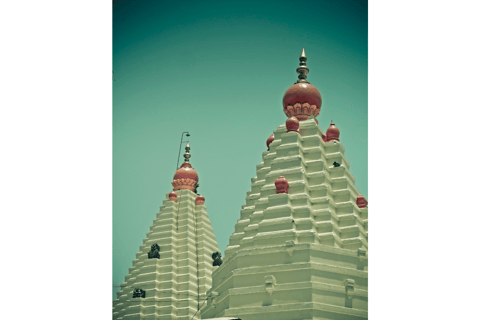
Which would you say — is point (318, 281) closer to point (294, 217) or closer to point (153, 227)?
point (294, 217)

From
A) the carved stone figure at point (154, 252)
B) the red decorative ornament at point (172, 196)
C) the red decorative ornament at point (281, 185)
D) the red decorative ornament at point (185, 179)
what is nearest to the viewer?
the red decorative ornament at point (281, 185)

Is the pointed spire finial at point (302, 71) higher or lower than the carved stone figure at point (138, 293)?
higher

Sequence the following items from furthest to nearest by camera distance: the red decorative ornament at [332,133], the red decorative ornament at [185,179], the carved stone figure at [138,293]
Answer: the red decorative ornament at [185,179] → the carved stone figure at [138,293] → the red decorative ornament at [332,133]

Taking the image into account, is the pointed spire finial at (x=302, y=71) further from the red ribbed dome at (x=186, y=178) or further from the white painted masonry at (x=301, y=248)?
the red ribbed dome at (x=186, y=178)

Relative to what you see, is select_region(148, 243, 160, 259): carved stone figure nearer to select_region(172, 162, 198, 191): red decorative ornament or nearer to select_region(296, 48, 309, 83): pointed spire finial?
select_region(172, 162, 198, 191): red decorative ornament

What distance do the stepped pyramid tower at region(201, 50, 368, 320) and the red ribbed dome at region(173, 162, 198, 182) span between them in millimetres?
11536

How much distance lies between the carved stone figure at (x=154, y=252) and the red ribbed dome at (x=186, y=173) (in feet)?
14.8

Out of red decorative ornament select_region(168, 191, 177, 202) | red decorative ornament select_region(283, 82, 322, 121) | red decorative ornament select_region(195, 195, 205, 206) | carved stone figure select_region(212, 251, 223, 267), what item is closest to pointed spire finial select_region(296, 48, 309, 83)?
red decorative ornament select_region(283, 82, 322, 121)

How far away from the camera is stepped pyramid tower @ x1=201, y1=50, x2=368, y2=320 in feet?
57.8

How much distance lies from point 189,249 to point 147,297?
3240 mm

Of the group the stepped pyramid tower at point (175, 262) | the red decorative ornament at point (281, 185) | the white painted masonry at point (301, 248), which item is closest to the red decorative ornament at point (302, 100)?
the white painted masonry at point (301, 248)

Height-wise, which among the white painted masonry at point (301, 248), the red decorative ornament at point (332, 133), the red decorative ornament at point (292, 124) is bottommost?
the white painted masonry at point (301, 248)

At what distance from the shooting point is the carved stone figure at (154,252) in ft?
104

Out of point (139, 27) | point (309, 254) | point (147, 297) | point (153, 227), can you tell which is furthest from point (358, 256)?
point (153, 227)
